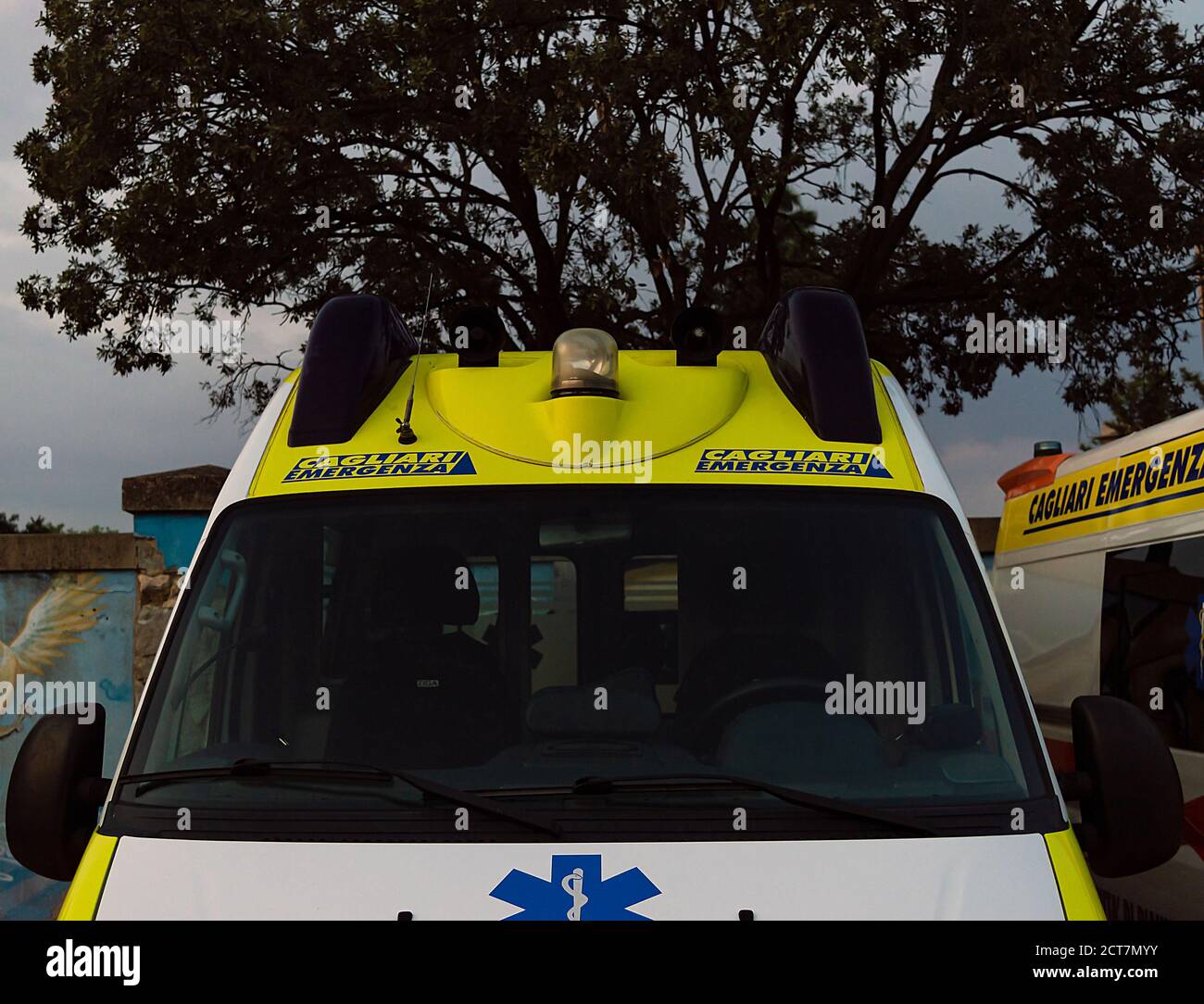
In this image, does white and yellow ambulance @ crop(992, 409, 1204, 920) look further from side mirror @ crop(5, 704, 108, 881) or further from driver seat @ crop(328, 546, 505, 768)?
side mirror @ crop(5, 704, 108, 881)

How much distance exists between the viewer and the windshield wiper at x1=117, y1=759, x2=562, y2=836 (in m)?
2.69

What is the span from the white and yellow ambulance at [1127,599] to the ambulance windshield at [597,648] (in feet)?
5.01

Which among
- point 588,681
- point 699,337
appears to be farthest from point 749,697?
point 699,337

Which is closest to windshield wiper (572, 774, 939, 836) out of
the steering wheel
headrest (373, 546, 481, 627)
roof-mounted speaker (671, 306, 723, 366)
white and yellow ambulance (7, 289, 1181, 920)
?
white and yellow ambulance (7, 289, 1181, 920)

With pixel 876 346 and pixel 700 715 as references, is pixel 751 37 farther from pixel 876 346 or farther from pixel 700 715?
pixel 700 715

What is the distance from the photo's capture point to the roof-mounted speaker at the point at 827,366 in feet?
11.2

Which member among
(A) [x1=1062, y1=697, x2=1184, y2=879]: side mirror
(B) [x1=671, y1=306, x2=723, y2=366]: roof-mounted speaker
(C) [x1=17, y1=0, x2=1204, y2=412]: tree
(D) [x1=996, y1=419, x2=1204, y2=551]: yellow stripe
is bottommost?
(A) [x1=1062, y1=697, x2=1184, y2=879]: side mirror

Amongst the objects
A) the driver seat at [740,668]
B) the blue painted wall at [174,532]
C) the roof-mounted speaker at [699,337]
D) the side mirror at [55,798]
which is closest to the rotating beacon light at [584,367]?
the roof-mounted speaker at [699,337]

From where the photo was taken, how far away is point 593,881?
254 cm

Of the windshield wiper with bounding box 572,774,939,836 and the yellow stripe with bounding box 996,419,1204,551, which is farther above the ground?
the yellow stripe with bounding box 996,419,1204,551

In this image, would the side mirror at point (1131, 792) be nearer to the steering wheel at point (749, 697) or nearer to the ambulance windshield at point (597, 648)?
the ambulance windshield at point (597, 648)

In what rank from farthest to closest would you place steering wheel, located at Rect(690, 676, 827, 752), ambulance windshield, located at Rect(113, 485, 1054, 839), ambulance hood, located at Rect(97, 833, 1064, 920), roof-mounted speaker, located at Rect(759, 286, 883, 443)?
roof-mounted speaker, located at Rect(759, 286, 883, 443) → steering wheel, located at Rect(690, 676, 827, 752) → ambulance windshield, located at Rect(113, 485, 1054, 839) → ambulance hood, located at Rect(97, 833, 1064, 920)

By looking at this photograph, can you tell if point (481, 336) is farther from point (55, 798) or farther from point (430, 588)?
point (55, 798)

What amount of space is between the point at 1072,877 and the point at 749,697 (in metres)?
0.78
